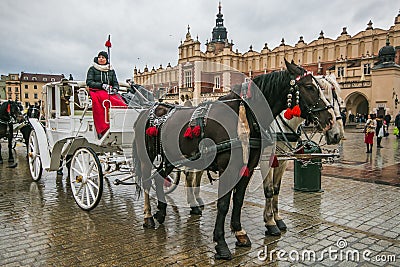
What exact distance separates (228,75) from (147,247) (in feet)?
7.69

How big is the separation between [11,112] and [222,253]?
950cm

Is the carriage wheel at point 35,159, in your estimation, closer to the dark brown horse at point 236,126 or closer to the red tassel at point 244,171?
the dark brown horse at point 236,126

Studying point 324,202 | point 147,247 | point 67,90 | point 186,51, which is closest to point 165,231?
point 147,247

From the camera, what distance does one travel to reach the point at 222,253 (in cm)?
371

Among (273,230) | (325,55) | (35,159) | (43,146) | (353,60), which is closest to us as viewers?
(273,230)

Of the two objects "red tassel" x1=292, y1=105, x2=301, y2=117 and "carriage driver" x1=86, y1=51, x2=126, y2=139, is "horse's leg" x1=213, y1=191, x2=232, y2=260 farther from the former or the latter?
"carriage driver" x1=86, y1=51, x2=126, y2=139

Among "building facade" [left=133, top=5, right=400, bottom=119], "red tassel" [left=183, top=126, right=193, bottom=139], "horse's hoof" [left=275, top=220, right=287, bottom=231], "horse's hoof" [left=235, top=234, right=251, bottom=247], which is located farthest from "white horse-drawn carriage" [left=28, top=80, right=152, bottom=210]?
"building facade" [left=133, top=5, right=400, bottom=119]

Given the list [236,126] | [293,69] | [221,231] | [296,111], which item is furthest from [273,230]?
[293,69]

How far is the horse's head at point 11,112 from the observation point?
10.4 metres

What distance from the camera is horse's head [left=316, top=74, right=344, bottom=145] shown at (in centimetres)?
369

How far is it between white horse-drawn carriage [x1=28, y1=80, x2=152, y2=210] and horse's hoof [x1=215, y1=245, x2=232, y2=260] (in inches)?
83.1

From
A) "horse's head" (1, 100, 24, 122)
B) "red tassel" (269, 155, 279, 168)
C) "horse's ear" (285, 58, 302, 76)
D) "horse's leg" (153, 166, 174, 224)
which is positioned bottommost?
"horse's leg" (153, 166, 174, 224)

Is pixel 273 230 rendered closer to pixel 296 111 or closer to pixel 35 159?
pixel 296 111

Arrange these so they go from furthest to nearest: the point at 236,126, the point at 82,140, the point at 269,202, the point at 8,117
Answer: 1. the point at 8,117
2. the point at 82,140
3. the point at 269,202
4. the point at 236,126
